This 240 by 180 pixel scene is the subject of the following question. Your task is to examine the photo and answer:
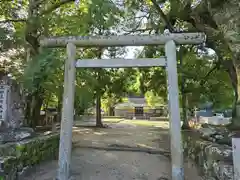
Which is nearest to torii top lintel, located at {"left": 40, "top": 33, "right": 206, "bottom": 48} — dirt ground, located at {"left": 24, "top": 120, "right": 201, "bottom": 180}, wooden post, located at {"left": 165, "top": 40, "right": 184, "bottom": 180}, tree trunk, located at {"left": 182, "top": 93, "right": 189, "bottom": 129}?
wooden post, located at {"left": 165, "top": 40, "right": 184, "bottom": 180}

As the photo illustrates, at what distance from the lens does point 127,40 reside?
4508mm

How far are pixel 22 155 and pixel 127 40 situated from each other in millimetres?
3364

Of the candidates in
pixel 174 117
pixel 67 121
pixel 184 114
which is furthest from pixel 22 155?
pixel 184 114

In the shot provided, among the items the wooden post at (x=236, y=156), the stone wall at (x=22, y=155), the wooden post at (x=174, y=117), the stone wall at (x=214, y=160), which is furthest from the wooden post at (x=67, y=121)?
the wooden post at (x=236, y=156)

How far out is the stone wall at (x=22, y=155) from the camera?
156 inches

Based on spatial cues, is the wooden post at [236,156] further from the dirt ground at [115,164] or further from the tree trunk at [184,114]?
the tree trunk at [184,114]

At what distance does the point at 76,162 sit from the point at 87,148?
126 cm

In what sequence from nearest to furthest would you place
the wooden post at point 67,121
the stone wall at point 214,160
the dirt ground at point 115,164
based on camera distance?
1. the stone wall at point 214,160
2. the wooden post at point 67,121
3. the dirt ground at point 115,164

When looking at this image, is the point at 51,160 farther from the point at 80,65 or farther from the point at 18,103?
the point at 80,65

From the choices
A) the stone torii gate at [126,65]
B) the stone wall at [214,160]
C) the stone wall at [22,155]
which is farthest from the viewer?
the stone torii gate at [126,65]

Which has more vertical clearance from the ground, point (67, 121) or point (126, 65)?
point (126, 65)

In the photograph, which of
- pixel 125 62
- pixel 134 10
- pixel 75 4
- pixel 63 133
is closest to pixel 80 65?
pixel 125 62

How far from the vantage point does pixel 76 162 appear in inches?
215

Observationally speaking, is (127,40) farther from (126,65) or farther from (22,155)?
(22,155)
